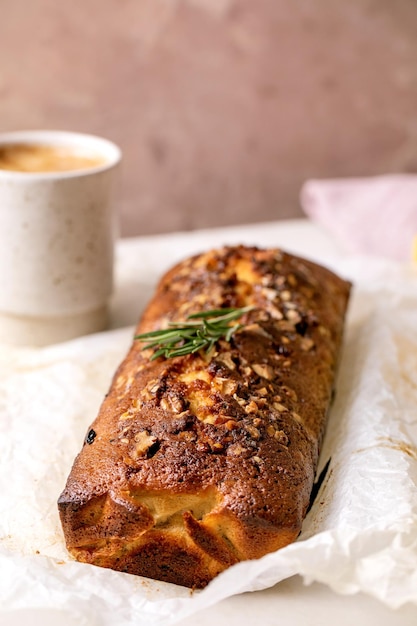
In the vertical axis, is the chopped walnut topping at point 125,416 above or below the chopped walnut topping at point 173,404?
below

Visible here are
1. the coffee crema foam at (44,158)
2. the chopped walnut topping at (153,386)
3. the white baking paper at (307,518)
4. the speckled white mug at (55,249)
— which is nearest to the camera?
the white baking paper at (307,518)

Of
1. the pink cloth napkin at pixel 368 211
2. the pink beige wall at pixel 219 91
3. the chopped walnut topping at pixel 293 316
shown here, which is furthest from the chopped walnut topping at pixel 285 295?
the pink beige wall at pixel 219 91

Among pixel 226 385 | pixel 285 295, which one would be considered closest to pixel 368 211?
pixel 285 295

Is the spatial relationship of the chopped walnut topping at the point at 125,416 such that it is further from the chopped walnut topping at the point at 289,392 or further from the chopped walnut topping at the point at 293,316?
the chopped walnut topping at the point at 293,316

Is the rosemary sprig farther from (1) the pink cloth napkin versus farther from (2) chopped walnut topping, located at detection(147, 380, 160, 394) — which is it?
(1) the pink cloth napkin

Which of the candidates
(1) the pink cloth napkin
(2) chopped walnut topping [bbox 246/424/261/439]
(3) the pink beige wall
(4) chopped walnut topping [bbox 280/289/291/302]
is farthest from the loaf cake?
(3) the pink beige wall

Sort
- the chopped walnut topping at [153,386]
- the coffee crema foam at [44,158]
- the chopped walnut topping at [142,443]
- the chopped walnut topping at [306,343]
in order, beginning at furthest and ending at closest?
the coffee crema foam at [44,158] < the chopped walnut topping at [306,343] < the chopped walnut topping at [153,386] < the chopped walnut topping at [142,443]

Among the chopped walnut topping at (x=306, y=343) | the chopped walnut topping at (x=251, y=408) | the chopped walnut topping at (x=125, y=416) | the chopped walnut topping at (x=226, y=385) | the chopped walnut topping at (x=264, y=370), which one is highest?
the chopped walnut topping at (x=226, y=385)
